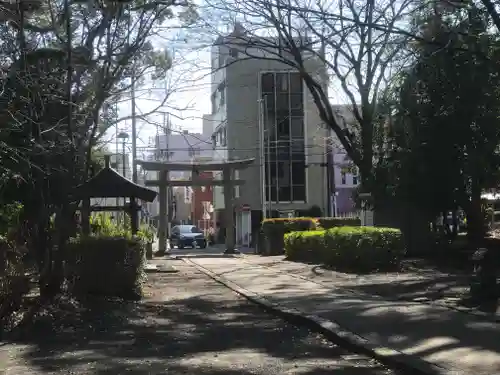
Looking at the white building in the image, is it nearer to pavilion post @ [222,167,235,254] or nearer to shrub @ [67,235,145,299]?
pavilion post @ [222,167,235,254]

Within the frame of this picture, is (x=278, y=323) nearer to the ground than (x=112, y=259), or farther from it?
nearer to the ground

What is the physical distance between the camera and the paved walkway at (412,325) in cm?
772

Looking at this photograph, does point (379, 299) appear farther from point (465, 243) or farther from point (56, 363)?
point (465, 243)

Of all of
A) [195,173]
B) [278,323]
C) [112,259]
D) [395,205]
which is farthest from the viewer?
[195,173]

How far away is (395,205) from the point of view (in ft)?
79.5

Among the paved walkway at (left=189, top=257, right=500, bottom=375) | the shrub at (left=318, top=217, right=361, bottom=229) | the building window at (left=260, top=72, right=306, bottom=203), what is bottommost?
the paved walkway at (left=189, top=257, right=500, bottom=375)

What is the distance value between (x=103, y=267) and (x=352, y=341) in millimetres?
6659

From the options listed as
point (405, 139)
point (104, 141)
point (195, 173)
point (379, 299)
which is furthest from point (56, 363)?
point (195, 173)

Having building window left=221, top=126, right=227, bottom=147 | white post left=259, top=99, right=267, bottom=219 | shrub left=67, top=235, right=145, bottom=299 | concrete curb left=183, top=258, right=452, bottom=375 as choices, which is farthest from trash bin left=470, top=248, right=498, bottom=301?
building window left=221, top=126, right=227, bottom=147

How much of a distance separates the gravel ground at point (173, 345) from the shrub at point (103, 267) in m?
0.64

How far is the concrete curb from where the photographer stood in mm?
7484

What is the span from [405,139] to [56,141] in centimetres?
1151

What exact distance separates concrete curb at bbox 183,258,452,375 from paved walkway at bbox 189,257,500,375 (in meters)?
0.12

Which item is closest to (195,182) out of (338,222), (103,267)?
(338,222)
